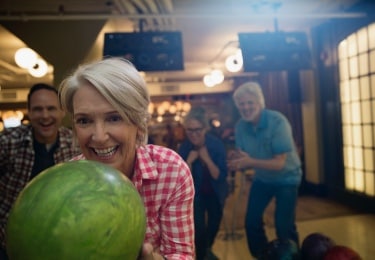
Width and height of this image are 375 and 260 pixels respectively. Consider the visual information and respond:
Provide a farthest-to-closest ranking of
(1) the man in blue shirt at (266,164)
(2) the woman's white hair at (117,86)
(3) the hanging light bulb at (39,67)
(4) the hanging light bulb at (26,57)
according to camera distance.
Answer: (3) the hanging light bulb at (39,67), (4) the hanging light bulb at (26,57), (1) the man in blue shirt at (266,164), (2) the woman's white hair at (117,86)

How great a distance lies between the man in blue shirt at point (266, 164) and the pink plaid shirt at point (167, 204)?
191cm

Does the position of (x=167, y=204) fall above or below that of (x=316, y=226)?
above

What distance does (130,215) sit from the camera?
60cm

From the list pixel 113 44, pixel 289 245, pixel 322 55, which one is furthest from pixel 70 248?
pixel 322 55

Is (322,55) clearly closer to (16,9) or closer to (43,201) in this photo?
(16,9)

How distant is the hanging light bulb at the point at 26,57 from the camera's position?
4.47 metres

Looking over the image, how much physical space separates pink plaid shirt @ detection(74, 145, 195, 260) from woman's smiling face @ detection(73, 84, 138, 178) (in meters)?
0.11

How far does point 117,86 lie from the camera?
82 cm

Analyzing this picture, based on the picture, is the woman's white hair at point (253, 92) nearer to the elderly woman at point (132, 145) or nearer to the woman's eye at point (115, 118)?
the elderly woman at point (132, 145)

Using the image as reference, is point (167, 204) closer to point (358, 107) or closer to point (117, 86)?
point (117, 86)

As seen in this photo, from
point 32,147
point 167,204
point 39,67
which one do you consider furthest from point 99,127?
point 39,67

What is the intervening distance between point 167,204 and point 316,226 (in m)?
3.97

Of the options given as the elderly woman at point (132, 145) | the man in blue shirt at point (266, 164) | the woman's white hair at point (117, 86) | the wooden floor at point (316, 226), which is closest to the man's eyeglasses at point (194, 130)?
the man in blue shirt at point (266, 164)

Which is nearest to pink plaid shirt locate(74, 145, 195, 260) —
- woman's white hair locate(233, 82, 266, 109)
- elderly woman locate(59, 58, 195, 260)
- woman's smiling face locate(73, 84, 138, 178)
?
elderly woman locate(59, 58, 195, 260)
